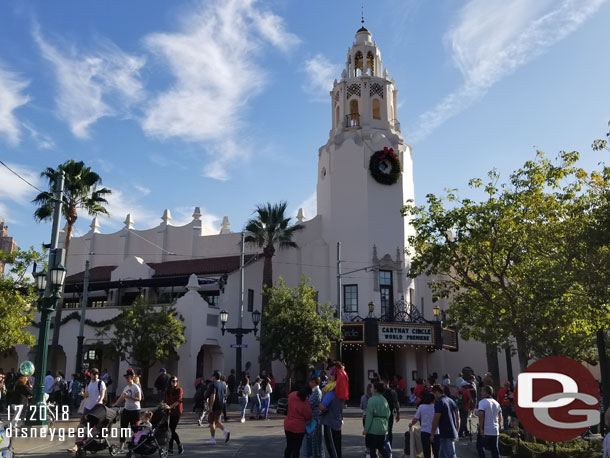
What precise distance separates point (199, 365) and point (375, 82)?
23.1m

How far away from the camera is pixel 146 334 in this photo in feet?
92.0

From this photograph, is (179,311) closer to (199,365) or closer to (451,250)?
(199,365)

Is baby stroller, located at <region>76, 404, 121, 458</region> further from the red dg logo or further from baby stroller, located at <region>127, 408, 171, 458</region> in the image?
the red dg logo

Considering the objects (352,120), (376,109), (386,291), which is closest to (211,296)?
(386,291)


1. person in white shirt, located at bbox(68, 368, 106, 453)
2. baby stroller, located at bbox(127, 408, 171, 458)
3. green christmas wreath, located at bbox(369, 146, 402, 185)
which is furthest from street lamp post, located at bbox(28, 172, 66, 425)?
green christmas wreath, located at bbox(369, 146, 402, 185)

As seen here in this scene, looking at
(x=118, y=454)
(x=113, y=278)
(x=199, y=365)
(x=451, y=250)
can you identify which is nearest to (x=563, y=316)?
(x=451, y=250)

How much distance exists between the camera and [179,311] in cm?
3156

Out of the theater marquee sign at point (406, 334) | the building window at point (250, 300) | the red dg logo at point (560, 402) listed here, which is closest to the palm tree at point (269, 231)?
the building window at point (250, 300)

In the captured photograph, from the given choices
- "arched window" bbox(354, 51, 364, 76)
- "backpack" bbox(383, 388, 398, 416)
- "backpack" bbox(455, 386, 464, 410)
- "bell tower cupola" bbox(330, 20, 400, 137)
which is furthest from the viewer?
"arched window" bbox(354, 51, 364, 76)

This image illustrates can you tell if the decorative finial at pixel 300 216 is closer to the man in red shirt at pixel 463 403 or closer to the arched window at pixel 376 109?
the arched window at pixel 376 109

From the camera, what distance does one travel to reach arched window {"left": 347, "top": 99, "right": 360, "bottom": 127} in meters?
39.6

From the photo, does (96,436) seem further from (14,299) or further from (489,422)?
(14,299)

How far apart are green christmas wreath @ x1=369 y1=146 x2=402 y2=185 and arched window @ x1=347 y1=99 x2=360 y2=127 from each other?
3369mm

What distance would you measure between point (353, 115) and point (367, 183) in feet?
19.1
